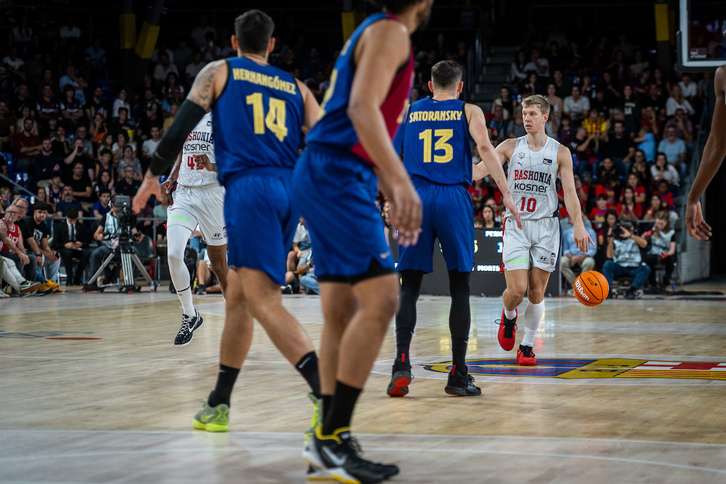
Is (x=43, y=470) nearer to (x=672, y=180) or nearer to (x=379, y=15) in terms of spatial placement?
(x=379, y=15)

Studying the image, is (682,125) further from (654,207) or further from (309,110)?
(309,110)

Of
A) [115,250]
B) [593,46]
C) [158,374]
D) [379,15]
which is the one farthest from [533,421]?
[593,46]

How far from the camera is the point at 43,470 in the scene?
3.49m

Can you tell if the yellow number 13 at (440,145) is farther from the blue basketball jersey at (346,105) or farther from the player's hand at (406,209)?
the player's hand at (406,209)

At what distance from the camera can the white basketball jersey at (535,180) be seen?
23.1 ft

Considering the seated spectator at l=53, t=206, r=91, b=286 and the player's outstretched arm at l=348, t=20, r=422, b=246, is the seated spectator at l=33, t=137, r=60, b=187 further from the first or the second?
the player's outstretched arm at l=348, t=20, r=422, b=246

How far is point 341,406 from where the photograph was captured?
3.35m

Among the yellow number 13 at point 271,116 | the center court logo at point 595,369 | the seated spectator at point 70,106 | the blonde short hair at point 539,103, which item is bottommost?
the center court logo at point 595,369

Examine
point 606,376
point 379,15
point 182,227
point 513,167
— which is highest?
point 379,15

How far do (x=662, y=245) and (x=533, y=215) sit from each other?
904 centimetres

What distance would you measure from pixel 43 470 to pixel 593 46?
2025cm

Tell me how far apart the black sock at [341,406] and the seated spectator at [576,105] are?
16.7 metres

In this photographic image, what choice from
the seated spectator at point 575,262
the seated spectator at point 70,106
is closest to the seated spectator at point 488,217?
the seated spectator at point 575,262

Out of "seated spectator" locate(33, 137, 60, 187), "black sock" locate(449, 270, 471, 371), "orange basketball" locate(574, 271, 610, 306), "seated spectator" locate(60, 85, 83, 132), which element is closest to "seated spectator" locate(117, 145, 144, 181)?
"seated spectator" locate(33, 137, 60, 187)
